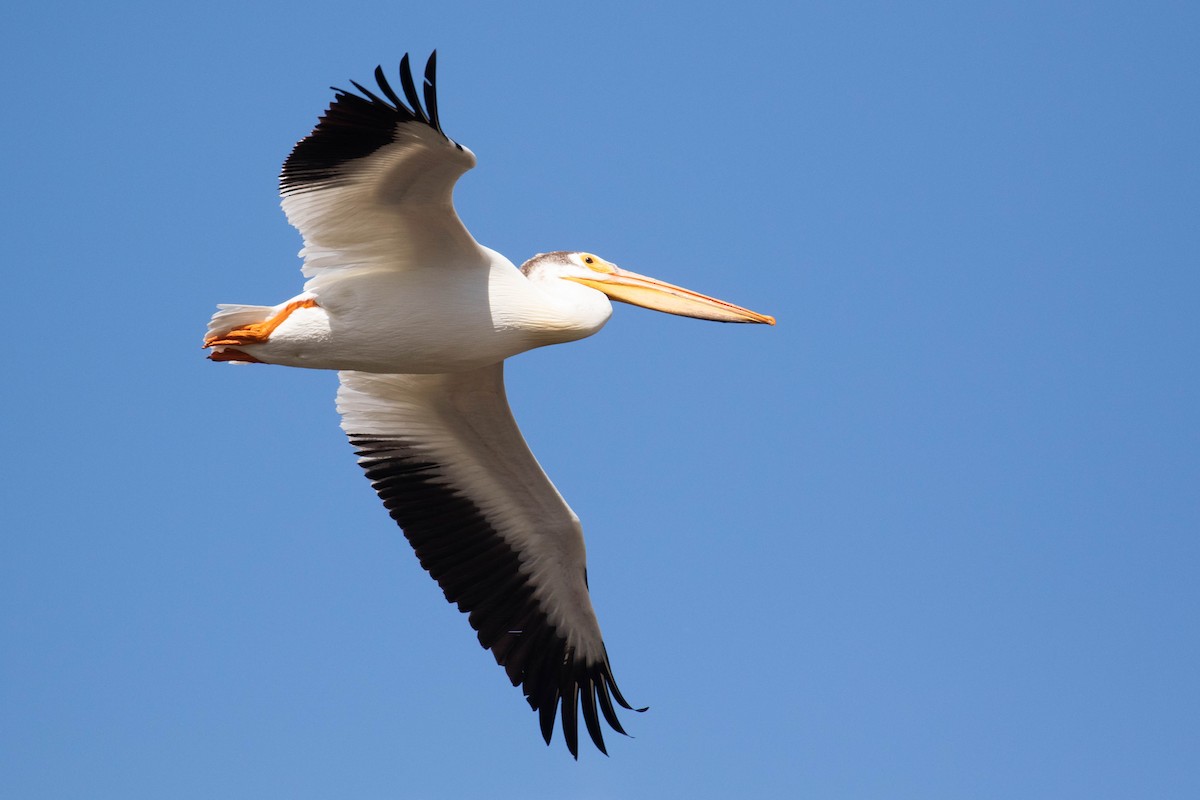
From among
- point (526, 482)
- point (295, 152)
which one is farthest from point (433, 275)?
point (526, 482)

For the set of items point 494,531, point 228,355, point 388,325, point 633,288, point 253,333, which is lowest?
point 494,531

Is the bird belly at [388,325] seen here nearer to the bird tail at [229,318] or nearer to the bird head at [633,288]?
the bird tail at [229,318]

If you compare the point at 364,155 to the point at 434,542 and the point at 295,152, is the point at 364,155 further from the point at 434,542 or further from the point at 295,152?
the point at 434,542

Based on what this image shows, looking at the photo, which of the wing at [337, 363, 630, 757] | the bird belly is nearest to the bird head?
the bird belly

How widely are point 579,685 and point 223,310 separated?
12.5 feet

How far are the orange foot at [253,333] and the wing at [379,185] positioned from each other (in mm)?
315

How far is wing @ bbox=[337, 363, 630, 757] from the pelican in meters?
0.01

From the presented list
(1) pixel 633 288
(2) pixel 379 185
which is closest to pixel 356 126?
(2) pixel 379 185

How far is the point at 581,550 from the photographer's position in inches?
431

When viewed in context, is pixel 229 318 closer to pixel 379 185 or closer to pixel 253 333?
pixel 253 333

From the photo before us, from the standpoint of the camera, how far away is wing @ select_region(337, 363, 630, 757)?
10758mm

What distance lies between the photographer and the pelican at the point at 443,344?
884 cm

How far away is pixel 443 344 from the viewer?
30.7 ft

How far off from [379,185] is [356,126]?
1.65 feet
